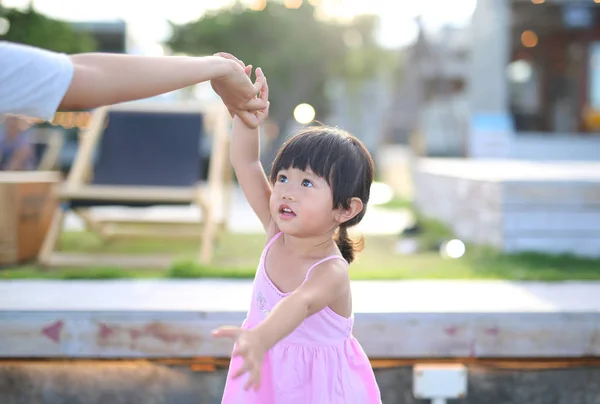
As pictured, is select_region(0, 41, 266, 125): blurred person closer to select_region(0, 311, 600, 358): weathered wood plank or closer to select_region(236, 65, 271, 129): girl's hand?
select_region(236, 65, 271, 129): girl's hand

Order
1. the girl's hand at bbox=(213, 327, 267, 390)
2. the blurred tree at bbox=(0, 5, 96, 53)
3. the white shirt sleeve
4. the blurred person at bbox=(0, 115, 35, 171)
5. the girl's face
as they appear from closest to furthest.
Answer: the girl's hand at bbox=(213, 327, 267, 390), the white shirt sleeve, the girl's face, the blurred person at bbox=(0, 115, 35, 171), the blurred tree at bbox=(0, 5, 96, 53)

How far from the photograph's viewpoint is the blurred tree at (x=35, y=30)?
10.8 meters

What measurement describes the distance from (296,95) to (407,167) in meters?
7.03

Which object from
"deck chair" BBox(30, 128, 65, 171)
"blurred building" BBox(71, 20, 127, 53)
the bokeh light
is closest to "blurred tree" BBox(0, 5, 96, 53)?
"deck chair" BBox(30, 128, 65, 171)

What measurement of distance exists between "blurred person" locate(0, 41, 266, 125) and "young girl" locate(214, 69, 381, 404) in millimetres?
285

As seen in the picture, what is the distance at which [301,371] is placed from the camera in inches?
66.8

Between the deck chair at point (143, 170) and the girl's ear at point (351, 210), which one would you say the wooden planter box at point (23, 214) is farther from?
the girl's ear at point (351, 210)

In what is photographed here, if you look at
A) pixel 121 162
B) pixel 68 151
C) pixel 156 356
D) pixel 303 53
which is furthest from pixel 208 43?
pixel 156 356

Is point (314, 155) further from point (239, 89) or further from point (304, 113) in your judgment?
point (304, 113)

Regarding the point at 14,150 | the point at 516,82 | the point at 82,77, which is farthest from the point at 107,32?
the point at 82,77

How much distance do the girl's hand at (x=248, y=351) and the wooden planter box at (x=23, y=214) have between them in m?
3.51

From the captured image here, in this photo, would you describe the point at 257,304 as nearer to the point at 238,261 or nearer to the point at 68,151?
the point at 238,261

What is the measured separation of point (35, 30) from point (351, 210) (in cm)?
1040

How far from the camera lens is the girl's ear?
1.67m
